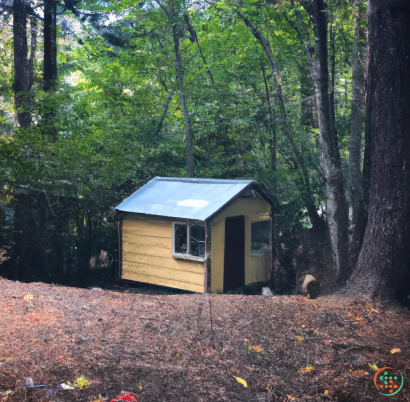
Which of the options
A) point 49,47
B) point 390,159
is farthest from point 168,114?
point 390,159

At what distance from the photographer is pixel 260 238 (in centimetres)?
1150

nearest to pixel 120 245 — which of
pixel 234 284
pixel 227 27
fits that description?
pixel 234 284

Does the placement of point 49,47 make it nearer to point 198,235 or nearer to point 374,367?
point 198,235

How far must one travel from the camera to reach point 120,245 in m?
11.4

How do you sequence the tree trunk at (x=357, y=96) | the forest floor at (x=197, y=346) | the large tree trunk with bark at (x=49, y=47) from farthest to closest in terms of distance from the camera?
1. the large tree trunk with bark at (x=49, y=47)
2. the tree trunk at (x=357, y=96)
3. the forest floor at (x=197, y=346)

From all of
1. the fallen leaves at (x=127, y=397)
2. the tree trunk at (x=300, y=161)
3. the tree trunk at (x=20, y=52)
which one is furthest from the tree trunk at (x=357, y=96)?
the tree trunk at (x=20, y=52)

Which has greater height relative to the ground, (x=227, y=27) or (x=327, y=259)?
(x=227, y=27)

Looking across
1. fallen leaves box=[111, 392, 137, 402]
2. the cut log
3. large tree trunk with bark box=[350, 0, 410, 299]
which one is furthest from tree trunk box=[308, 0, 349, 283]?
fallen leaves box=[111, 392, 137, 402]

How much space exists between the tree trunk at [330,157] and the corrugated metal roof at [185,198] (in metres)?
1.84

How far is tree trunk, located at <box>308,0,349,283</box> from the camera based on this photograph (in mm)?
9891

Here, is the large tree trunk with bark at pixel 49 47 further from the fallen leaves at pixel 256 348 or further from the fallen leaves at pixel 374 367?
the fallen leaves at pixel 374 367

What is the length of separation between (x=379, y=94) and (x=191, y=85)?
9592 mm

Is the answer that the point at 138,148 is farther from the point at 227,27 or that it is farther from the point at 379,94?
the point at 379,94

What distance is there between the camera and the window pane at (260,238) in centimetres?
1131
